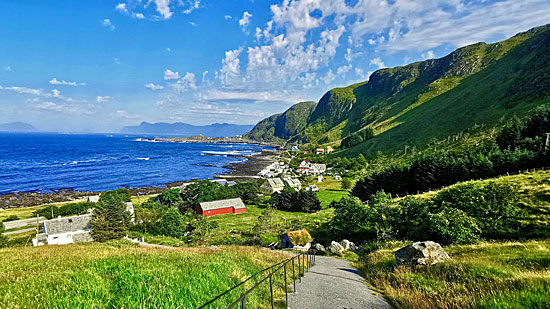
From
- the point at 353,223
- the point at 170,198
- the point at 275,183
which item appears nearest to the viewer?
the point at 353,223

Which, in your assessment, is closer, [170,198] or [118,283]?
[118,283]

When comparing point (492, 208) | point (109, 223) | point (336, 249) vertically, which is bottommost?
point (109, 223)

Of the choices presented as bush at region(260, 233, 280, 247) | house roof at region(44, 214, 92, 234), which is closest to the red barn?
house roof at region(44, 214, 92, 234)

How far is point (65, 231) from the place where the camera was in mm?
48812

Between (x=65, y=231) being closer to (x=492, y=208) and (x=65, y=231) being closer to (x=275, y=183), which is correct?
(x=492, y=208)

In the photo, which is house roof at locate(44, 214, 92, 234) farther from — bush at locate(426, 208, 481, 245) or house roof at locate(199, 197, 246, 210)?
bush at locate(426, 208, 481, 245)

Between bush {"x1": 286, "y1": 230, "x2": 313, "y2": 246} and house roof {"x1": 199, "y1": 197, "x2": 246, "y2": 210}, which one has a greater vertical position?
bush {"x1": 286, "y1": 230, "x2": 313, "y2": 246}

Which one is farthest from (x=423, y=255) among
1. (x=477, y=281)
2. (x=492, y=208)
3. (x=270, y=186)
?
(x=270, y=186)

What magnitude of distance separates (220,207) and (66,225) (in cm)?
3738

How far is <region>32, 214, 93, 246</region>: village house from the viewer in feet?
152

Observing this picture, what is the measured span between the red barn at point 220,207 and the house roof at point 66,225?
2956 centimetres

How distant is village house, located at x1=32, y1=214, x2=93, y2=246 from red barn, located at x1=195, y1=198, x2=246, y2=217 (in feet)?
97.6

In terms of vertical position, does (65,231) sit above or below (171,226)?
above

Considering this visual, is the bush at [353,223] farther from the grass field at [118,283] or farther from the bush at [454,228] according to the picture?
the grass field at [118,283]
